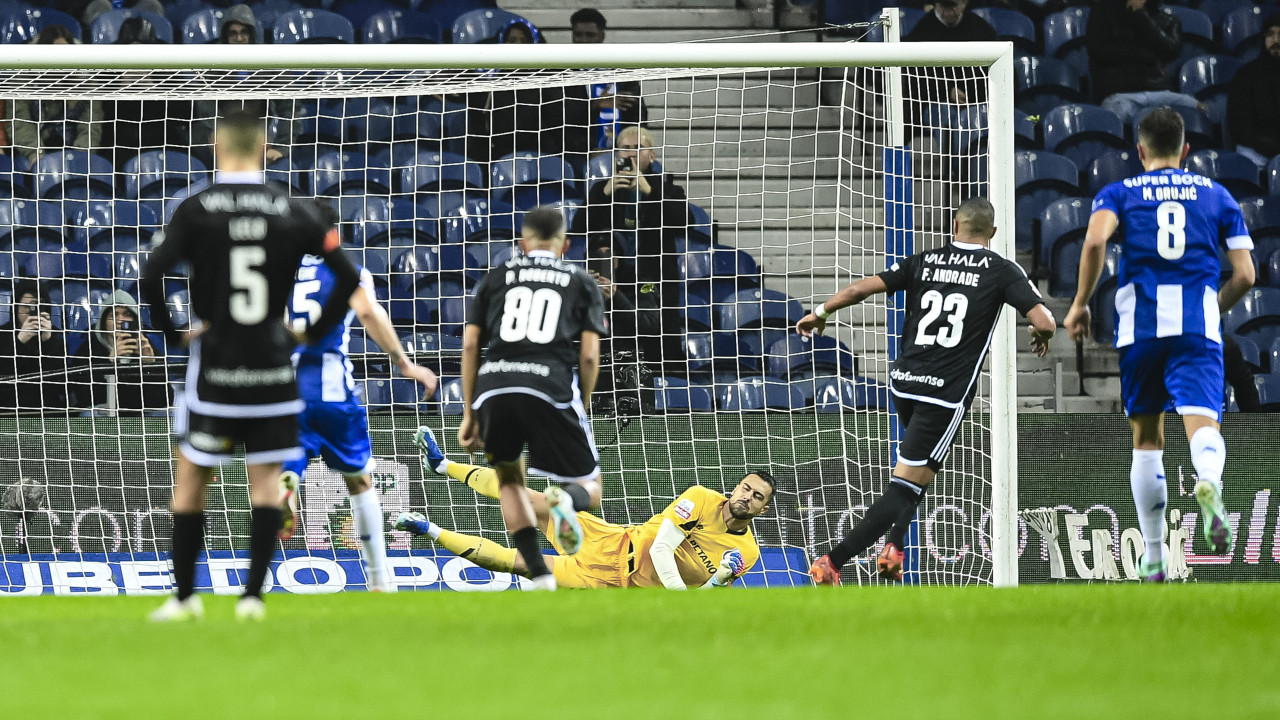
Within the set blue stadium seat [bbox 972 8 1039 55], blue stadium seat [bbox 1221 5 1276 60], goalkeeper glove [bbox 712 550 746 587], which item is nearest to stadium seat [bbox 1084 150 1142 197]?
blue stadium seat [bbox 972 8 1039 55]

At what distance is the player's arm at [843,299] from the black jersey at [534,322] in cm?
141

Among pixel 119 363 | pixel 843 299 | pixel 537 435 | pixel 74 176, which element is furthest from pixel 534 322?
pixel 74 176

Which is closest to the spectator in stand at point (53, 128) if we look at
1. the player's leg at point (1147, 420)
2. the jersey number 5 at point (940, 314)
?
the jersey number 5 at point (940, 314)

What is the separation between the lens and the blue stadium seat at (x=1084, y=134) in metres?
12.5

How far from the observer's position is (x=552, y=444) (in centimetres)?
635

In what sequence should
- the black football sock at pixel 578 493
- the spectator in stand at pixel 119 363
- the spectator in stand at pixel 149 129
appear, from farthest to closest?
the spectator in stand at pixel 149 129
the spectator in stand at pixel 119 363
the black football sock at pixel 578 493

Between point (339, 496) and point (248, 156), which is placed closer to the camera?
point (248, 156)

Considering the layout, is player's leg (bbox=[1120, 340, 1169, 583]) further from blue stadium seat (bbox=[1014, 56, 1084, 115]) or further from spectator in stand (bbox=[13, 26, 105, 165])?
spectator in stand (bbox=[13, 26, 105, 165])

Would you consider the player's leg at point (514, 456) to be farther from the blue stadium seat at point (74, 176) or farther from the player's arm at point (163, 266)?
the blue stadium seat at point (74, 176)

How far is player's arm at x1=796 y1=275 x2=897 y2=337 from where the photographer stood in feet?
24.1

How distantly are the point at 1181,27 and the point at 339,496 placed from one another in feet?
29.5

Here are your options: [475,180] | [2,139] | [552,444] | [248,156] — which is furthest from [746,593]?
[2,139]

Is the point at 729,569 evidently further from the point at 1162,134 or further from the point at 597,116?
the point at 597,116

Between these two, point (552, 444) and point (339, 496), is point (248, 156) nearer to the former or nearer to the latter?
point (552, 444)
